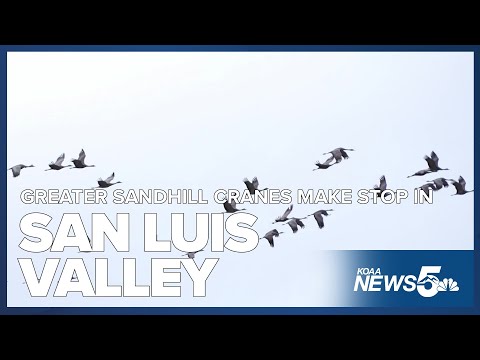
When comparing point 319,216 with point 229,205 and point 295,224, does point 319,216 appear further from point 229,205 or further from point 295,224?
point 229,205

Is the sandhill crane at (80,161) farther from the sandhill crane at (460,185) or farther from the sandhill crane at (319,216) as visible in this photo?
the sandhill crane at (460,185)

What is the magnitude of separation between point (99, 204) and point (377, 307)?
162cm

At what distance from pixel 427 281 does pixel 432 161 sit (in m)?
0.66

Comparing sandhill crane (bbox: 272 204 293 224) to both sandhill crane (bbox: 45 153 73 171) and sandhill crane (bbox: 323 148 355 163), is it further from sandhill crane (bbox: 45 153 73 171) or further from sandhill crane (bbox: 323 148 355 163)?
sandhill crane (bbox: 45 153 73 171)

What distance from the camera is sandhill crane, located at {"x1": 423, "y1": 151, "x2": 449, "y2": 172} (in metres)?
7.47

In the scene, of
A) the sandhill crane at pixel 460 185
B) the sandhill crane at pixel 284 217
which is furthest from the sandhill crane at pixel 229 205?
the sandhill crane at pixel 460 185

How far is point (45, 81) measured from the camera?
7430 millimetres

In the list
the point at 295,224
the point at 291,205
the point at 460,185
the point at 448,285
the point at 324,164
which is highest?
the point at 324,164

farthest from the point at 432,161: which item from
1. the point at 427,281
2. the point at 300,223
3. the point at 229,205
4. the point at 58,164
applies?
the point at 58,164

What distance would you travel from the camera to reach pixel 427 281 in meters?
7.50

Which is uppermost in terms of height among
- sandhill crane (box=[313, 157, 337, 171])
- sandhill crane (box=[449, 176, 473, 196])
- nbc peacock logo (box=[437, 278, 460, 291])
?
sandhill crane (box=[313, 157, 337, 171])

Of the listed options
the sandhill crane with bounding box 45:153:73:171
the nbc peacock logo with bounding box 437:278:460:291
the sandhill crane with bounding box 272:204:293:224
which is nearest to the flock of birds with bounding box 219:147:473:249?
the sandhill crane with bounding box 272:204:293:224

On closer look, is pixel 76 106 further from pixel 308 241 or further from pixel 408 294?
pixel 408 294

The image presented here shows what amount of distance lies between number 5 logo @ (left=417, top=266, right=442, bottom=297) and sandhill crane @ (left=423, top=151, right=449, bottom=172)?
54 cm
